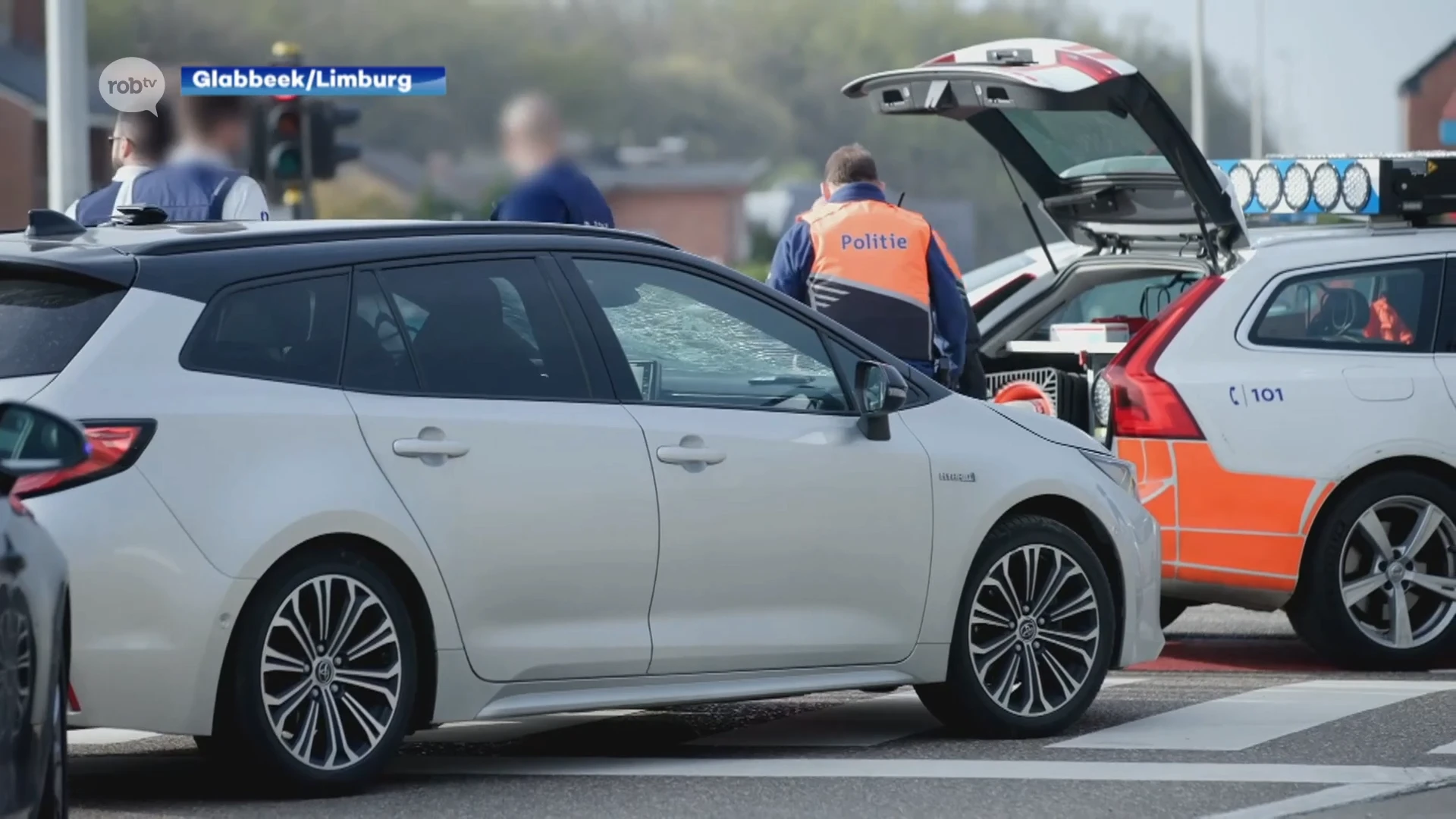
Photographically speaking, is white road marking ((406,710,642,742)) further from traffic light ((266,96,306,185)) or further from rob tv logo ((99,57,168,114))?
traffic light ((266,96,306,185))

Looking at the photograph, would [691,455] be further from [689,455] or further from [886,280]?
[886,280]

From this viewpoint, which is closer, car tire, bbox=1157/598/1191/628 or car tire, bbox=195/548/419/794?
car tire, bbox=195/548/419/794

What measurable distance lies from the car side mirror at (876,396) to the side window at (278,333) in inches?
61.5

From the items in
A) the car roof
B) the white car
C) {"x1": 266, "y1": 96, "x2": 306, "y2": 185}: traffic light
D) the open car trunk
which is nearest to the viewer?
the white car

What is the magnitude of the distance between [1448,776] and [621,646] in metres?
2.20

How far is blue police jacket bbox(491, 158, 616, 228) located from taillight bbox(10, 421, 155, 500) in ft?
13.8

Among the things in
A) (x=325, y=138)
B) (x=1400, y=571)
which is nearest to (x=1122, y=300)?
(x=1400, y=571)

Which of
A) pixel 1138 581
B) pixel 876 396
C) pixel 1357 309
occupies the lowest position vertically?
pixel 1138 581

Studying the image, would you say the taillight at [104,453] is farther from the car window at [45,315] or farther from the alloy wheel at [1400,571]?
the alloy wheel at [1400,571]

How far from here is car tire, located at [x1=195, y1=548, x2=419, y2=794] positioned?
5824mm

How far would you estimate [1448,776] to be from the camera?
21.1 feet

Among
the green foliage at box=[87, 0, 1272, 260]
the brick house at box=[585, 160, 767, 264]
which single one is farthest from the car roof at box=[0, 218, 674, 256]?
the brick house at box=[585, 160, 767, 264]

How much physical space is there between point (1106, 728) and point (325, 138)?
1134 centimetres

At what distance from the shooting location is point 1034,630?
7246 mm
